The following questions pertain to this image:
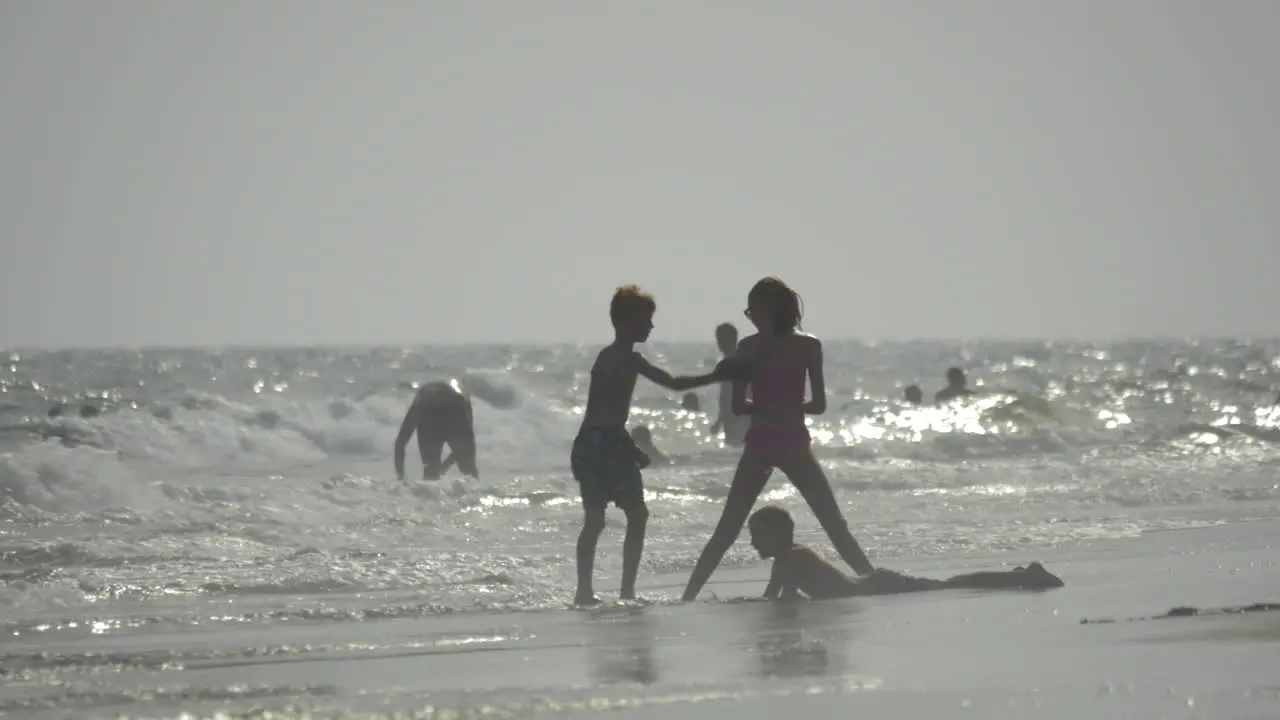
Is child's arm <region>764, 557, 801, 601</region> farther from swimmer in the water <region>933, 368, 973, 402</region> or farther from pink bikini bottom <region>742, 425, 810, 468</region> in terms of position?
swimmer in the water <region>933, 368, 973, 402</region>

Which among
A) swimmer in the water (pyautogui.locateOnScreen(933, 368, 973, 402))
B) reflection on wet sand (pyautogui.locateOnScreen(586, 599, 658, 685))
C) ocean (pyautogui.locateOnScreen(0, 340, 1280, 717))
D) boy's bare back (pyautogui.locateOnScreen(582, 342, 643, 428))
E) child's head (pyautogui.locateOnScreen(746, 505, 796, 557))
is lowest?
ocean (pyautogui.locateOnScreen(0, 340, 1280, 717))

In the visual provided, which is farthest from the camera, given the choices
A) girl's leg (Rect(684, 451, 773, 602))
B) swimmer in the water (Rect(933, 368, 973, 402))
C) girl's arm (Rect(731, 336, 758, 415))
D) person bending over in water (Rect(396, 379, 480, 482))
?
swimmer in the water (Rect(933, 368, 973, 402))

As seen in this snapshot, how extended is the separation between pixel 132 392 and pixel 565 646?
153 feet

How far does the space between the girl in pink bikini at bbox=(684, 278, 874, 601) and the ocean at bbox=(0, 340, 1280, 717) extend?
57 centimetres

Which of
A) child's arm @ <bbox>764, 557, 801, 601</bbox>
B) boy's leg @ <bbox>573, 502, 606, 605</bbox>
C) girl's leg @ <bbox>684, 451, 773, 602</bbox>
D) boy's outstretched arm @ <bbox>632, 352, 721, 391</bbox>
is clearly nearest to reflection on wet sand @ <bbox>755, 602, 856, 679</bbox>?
child's arm @ <bbox>764, 557, 801, 601</bbox>

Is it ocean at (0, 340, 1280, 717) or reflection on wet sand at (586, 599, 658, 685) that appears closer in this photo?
reflection on wet sand at (586, 599, 658, 685)

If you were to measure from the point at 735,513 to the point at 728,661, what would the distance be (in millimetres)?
2585

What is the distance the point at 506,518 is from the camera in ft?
48.1

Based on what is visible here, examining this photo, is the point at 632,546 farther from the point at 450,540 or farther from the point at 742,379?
the point at 450,540

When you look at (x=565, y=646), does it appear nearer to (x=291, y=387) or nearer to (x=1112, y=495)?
(x=1112, y=495)

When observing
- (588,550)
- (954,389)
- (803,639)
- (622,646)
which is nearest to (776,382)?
(588,550)

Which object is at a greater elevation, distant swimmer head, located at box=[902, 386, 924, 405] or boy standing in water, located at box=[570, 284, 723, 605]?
boy standing in water, located at box=[570, 284, 723, 605]

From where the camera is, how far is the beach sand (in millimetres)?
5441

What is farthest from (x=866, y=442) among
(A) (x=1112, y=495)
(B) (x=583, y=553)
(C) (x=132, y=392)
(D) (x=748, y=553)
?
(C) (x=132, y=392)
